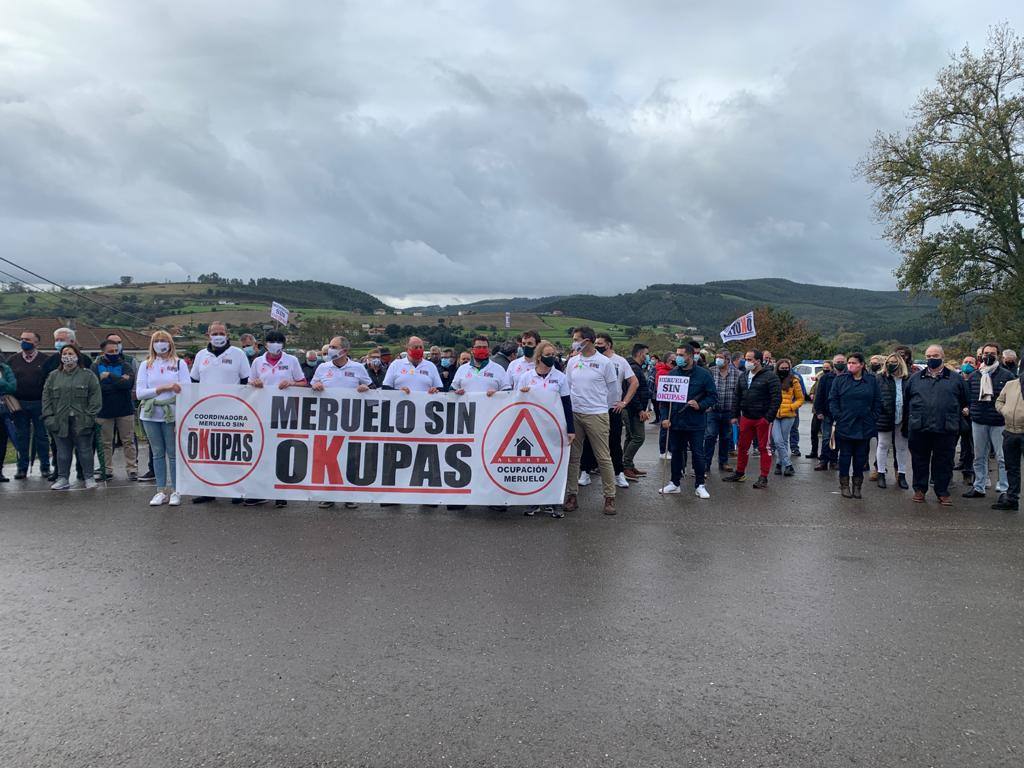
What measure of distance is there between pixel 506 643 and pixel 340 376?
504 centimetres

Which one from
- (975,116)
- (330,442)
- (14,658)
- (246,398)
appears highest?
(975,116)

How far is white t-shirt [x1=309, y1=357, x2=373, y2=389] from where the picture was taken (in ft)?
27.4

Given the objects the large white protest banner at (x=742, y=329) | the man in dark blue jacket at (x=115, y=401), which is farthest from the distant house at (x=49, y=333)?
the large white protest banner at (x=742, y=329)

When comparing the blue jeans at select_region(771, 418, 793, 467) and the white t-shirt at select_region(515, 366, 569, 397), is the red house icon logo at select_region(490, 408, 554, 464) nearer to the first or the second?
the white t-shirt at select_region(515, 366, 569, 397)

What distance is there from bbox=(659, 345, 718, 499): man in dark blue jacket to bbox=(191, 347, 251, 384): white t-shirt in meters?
5.79

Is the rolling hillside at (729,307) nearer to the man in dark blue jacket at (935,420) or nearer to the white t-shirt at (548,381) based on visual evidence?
the man in dark blue jacket at (935,420)

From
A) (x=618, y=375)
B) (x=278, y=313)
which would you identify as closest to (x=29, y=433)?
(x=278, y=313)

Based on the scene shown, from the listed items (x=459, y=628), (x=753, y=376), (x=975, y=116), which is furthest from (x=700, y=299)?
(x=459, y=628)

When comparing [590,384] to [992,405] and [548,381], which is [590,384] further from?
[992,405]

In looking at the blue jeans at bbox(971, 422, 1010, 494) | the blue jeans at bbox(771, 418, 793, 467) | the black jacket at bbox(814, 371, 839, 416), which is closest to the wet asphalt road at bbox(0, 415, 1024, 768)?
the blue jeans at bbox(971, 422, 1010, 494)

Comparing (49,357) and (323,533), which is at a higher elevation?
(49,357)

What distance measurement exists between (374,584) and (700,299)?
106m

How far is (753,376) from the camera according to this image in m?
9.81

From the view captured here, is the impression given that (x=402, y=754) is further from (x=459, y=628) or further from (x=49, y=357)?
(x=49, y=357)
